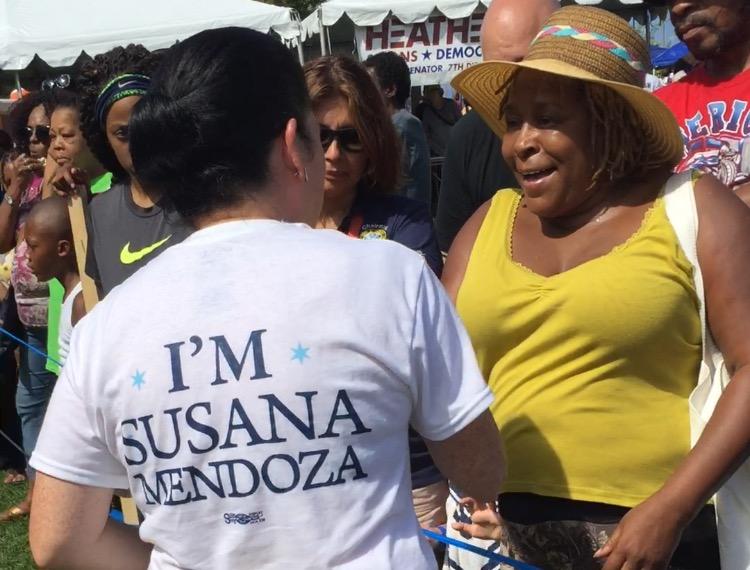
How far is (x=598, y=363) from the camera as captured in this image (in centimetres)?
187

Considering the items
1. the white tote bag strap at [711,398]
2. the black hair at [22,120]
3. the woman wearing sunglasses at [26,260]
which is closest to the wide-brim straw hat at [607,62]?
the white tote bag strap at [711,398]

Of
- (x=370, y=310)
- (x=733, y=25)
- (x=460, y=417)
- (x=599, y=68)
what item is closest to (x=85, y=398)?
(x=370, y=310)

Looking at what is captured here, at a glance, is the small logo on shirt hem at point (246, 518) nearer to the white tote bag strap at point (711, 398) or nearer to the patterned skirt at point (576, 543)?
the patterned skirt at point (576, 543)

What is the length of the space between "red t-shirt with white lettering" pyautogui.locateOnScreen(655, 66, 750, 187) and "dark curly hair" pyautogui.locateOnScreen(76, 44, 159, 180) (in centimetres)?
167

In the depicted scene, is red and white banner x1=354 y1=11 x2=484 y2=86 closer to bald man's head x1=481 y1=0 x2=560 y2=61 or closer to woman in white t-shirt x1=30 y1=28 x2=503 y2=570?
bald man's head x1=481 y1=0 x2=560 y2=61

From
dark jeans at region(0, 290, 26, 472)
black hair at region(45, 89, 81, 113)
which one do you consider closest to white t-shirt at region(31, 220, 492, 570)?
black hair at region(45, 89, 81, 113)

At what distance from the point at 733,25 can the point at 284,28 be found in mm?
8213

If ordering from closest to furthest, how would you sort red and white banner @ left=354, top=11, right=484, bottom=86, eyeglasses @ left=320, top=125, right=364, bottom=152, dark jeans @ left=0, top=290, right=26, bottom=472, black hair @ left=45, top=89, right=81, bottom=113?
eyeglasses @ left=320, top=125, right=364, bottom=152
black hair @ left=45, top=89, right=81, bottom=113
dark jeans @ left=0, top=290, right=26, bottom=472
red and white banner @ left=354, top=11, right=484, bottom=86

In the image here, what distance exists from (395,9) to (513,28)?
6964 millimetres

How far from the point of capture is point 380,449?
55.9 inches

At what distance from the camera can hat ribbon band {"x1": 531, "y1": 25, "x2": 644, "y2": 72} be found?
6.34 feet

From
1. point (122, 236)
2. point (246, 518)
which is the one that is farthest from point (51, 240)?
point (246, 518)

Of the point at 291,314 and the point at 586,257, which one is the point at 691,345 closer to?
the point at 586,257

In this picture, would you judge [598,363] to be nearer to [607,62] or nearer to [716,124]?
[607,62]
